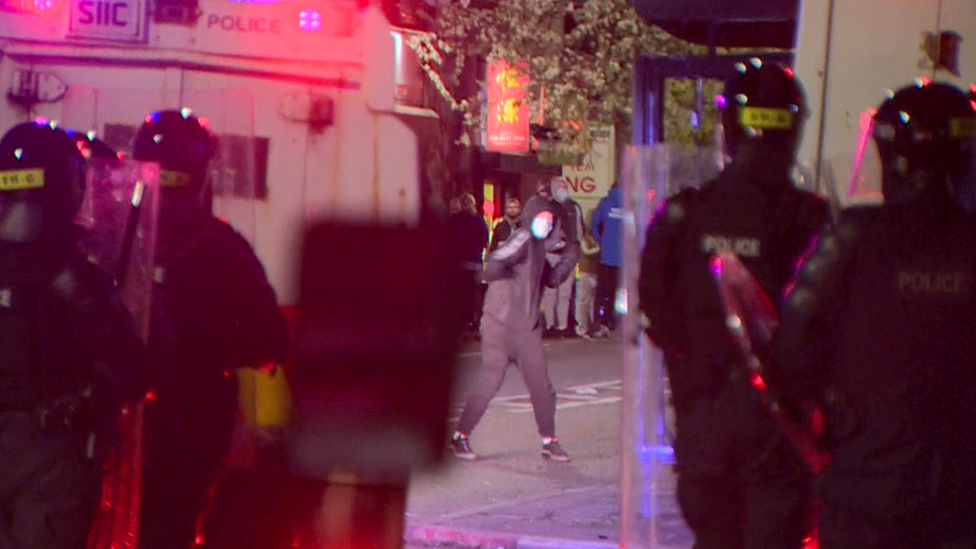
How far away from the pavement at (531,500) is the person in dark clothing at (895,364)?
9.18 feet

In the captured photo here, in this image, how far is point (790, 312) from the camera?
3936 millimetres

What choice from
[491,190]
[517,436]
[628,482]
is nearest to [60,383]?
[628,482]

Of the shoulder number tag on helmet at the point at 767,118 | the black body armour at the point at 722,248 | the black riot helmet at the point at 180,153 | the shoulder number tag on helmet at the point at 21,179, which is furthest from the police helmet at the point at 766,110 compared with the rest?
the shoulder number tag on helmet at the point at 21,179

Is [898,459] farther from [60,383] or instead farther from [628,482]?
[628,482]

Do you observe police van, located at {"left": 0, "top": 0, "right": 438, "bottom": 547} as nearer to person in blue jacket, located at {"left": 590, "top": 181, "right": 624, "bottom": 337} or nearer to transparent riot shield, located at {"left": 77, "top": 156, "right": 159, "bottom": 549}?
transparent riot shield, located at {"left": 77, "top": 156, "right": 159, "bottom": 549}

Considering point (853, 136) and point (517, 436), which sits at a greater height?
point (853, 136)

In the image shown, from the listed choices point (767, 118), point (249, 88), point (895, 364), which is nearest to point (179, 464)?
point (249, 88)

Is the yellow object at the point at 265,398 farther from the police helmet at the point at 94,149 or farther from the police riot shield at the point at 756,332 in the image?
the police riot shield at the point at 756,332

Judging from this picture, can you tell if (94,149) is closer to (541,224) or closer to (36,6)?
(36,6)

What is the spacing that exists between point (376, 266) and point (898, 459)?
2.57 m

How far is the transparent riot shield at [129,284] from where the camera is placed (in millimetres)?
5031

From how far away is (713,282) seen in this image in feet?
16.3

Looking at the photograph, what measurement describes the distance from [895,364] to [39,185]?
7.79 feet

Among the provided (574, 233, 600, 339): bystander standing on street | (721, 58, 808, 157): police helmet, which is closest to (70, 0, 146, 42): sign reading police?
(721, 58, 808, 157): police helmet
